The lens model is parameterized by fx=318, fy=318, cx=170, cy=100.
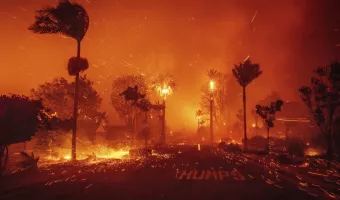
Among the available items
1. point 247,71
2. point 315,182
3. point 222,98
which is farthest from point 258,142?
point 315,182

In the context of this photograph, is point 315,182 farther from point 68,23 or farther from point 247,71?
point 247,71

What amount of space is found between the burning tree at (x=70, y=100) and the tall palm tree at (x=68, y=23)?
31699mm

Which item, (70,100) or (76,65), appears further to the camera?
(70,100)

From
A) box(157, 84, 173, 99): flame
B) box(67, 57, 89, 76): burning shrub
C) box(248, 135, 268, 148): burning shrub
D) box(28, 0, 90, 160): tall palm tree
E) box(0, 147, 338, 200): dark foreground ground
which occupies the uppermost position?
box(28, 0, 90, 160): tall palm tree

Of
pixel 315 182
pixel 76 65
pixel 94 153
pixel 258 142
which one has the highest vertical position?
pixel 76 65

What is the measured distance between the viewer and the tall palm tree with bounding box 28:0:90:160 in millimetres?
27344

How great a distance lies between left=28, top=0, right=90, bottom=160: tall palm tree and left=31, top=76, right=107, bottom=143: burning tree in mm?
31699

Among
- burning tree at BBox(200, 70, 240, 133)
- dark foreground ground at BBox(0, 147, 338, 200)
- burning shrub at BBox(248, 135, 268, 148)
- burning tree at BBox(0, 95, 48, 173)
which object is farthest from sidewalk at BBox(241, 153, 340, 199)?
burning tree at BBox(200, 70, 240, 133)

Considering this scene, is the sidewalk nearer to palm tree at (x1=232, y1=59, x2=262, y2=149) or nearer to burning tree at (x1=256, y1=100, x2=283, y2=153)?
burning tree at (x1=256, y1=100, x2=283, y2=153)

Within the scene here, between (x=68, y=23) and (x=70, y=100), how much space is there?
36439 millimetres

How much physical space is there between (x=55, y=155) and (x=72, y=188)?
22410 mm

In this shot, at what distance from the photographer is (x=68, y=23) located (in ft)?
91.8

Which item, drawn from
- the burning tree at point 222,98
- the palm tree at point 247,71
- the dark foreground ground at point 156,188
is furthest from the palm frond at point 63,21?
the burning tree at point 222,98

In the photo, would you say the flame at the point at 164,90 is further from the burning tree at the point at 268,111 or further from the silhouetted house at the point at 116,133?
the burning tree at the point at 268,111
